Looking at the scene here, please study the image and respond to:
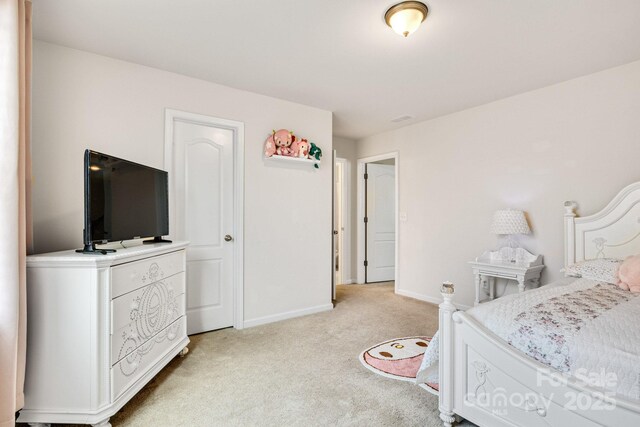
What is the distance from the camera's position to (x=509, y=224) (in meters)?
3.14

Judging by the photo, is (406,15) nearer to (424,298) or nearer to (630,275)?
(630,275)

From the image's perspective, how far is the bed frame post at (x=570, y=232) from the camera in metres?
2.84

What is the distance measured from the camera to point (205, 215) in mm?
3068

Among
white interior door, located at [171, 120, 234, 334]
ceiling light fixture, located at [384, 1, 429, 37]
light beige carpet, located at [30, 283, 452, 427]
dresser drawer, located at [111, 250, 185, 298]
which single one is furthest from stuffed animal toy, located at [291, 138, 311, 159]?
light beige carpet, located at [30, 283, 452, 427]

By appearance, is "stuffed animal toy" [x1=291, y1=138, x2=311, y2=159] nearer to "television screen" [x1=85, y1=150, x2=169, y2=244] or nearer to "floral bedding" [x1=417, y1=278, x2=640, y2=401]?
"television screen" [x1=85, y1=150, x2=169, y2=244]

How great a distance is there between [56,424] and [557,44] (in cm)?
398

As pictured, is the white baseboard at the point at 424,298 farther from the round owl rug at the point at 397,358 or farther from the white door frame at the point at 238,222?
the white door frame at the point at 238,222

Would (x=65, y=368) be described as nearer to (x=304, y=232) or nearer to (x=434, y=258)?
(x=304, y=232)

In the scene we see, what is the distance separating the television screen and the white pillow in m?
3.27

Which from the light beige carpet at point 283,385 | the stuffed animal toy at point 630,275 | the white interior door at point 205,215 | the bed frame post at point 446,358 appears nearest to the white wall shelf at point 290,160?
the white interior door at point 205,215

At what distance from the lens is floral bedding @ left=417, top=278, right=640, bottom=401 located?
47.3 inches

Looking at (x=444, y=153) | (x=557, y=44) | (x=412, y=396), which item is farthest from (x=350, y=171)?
(x=412, y=396)

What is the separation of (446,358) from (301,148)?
2472mm

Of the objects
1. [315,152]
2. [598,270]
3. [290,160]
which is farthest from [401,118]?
[598,270]
